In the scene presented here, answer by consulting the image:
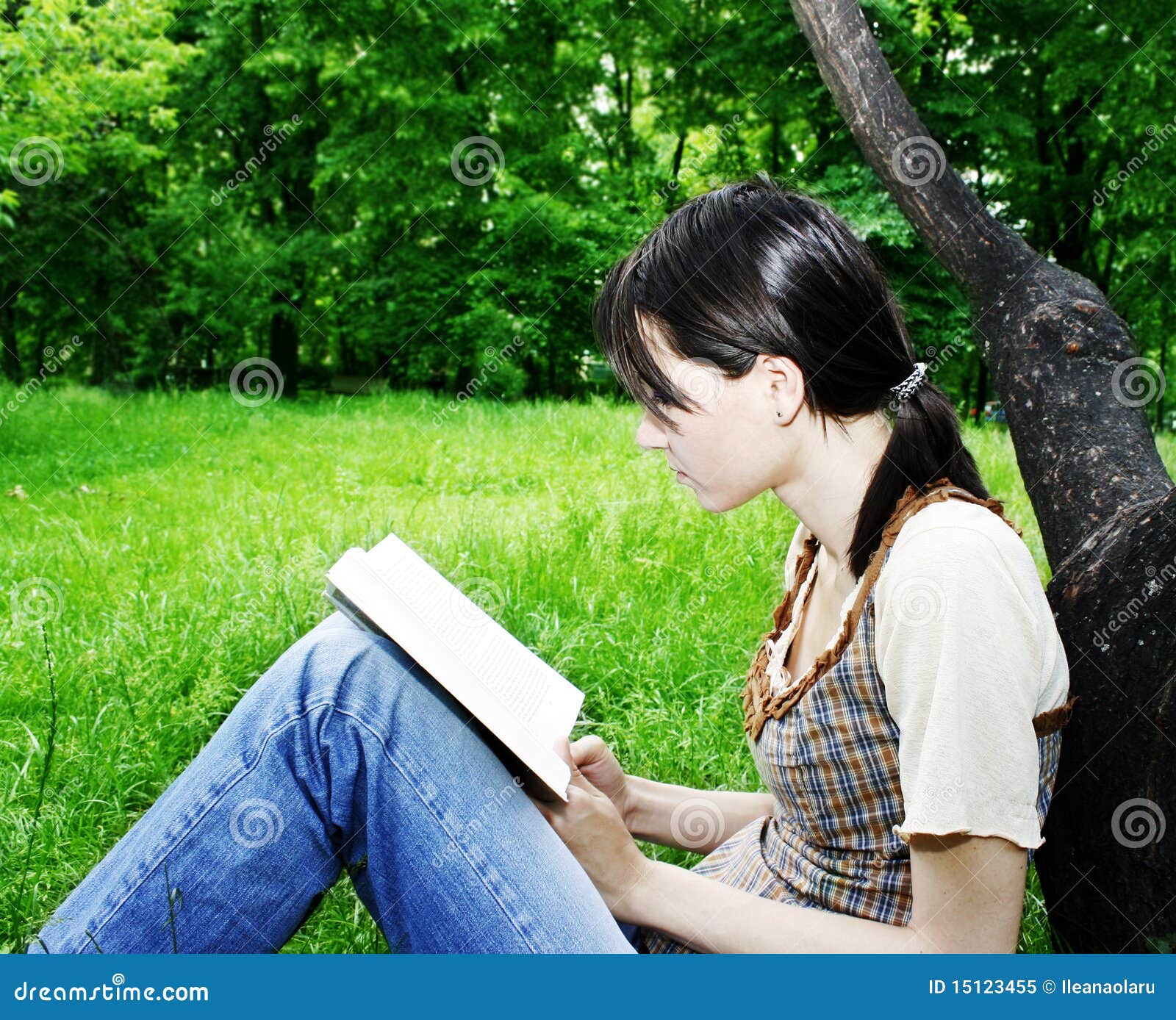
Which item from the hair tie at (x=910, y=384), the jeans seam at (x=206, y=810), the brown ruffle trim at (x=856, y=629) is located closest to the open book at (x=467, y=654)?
the jeans seam at (x=206, y=810)

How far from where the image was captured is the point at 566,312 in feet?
39.4

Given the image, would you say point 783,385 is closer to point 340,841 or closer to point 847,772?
point 847,772

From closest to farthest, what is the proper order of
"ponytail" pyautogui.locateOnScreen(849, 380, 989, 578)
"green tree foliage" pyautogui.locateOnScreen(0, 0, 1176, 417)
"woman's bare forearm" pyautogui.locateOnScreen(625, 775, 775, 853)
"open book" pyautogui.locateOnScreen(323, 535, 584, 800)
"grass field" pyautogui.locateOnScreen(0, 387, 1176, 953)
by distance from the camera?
"open book" pyautogui.locateOnScreen(323, 535, 584, 800)
"ponytail" pyautogui.locateOnScreen(849, 380, 989, 578)
"woman's bare forearm" pyautogui.locateOnScreen(625, 775, 775, 853)
"grass field" pyautogui.locateOnScreen(0, 387, 1176, 953)
"green tree foliage" pyautogui.locateOnScreen(0, 0, 1176, 417)

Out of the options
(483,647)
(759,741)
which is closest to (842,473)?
(759,741)

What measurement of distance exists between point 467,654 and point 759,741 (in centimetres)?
42

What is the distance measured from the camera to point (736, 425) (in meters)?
1.26

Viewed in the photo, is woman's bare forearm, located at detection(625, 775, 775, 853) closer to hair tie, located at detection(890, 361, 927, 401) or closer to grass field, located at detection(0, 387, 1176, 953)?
grass field, located at detection(0, 387, 1176, 953)

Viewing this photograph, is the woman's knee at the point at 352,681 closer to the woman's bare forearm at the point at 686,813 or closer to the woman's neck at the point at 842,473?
the woman's bare forearm at the point at 686,813

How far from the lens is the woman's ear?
48.2 inches

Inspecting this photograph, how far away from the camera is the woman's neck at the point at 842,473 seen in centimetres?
127

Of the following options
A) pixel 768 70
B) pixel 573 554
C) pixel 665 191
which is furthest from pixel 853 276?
pixel 768 70

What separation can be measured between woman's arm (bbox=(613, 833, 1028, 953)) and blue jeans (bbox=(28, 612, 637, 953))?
89 mm

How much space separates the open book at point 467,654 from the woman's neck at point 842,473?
403mm

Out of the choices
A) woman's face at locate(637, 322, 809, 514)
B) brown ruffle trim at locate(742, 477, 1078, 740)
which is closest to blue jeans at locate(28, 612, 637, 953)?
brown ruffle trim at locate(742, 477, 1078, 740)
